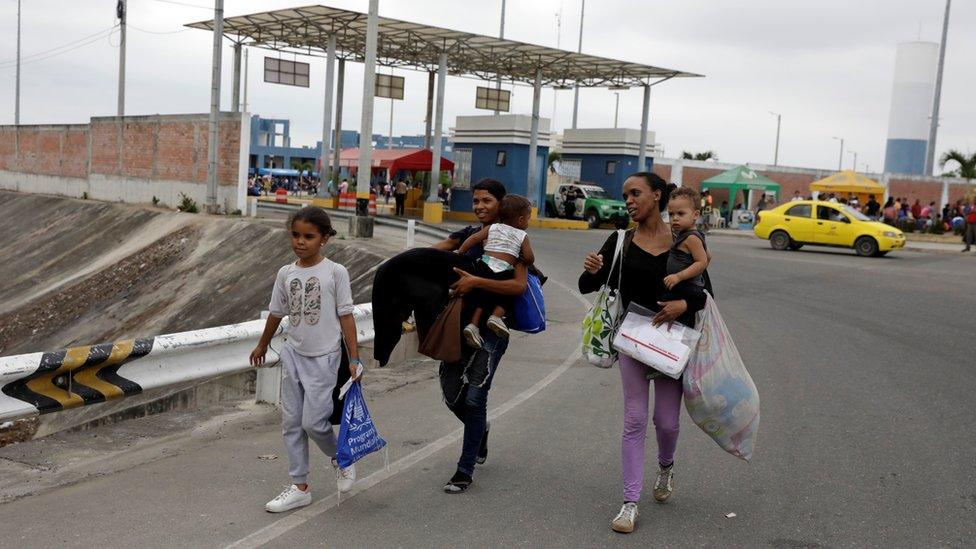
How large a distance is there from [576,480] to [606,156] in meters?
40.6

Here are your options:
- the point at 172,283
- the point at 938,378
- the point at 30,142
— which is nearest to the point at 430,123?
the point at 30,142

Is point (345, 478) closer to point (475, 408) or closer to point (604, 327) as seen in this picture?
point (475, 408)

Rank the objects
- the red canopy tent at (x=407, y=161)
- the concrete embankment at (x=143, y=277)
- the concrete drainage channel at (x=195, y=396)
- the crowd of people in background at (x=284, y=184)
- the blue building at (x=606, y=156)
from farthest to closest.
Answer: the crowd of people in background at (x=284, y=184), the blue building at (x=606, y=156), the red canopy tent at (x=407, y=161), the concrete embankment at (x=143, y=277), the concrete drainage channel at (x=195, y=396)

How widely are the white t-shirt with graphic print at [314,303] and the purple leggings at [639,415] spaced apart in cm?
161

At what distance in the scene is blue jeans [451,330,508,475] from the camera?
543 centimetres

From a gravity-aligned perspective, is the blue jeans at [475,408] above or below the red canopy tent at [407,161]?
below

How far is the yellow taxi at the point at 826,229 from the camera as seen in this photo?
88.2 feet

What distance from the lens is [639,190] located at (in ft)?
16.9

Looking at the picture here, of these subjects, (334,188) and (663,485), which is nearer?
(663,485)

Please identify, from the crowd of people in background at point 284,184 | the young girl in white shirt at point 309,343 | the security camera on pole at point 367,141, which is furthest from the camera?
the crowd of people in background at point 284,184

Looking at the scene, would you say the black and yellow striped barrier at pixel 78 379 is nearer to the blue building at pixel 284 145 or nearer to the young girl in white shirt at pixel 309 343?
the young girl in white shirt at pixel 309 343

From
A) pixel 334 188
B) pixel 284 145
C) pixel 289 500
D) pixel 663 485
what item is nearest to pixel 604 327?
pixel 663 485

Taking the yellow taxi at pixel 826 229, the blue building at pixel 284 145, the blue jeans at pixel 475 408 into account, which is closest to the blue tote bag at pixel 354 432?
the blue jeans at pixel 475 408

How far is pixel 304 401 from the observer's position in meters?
5.12
